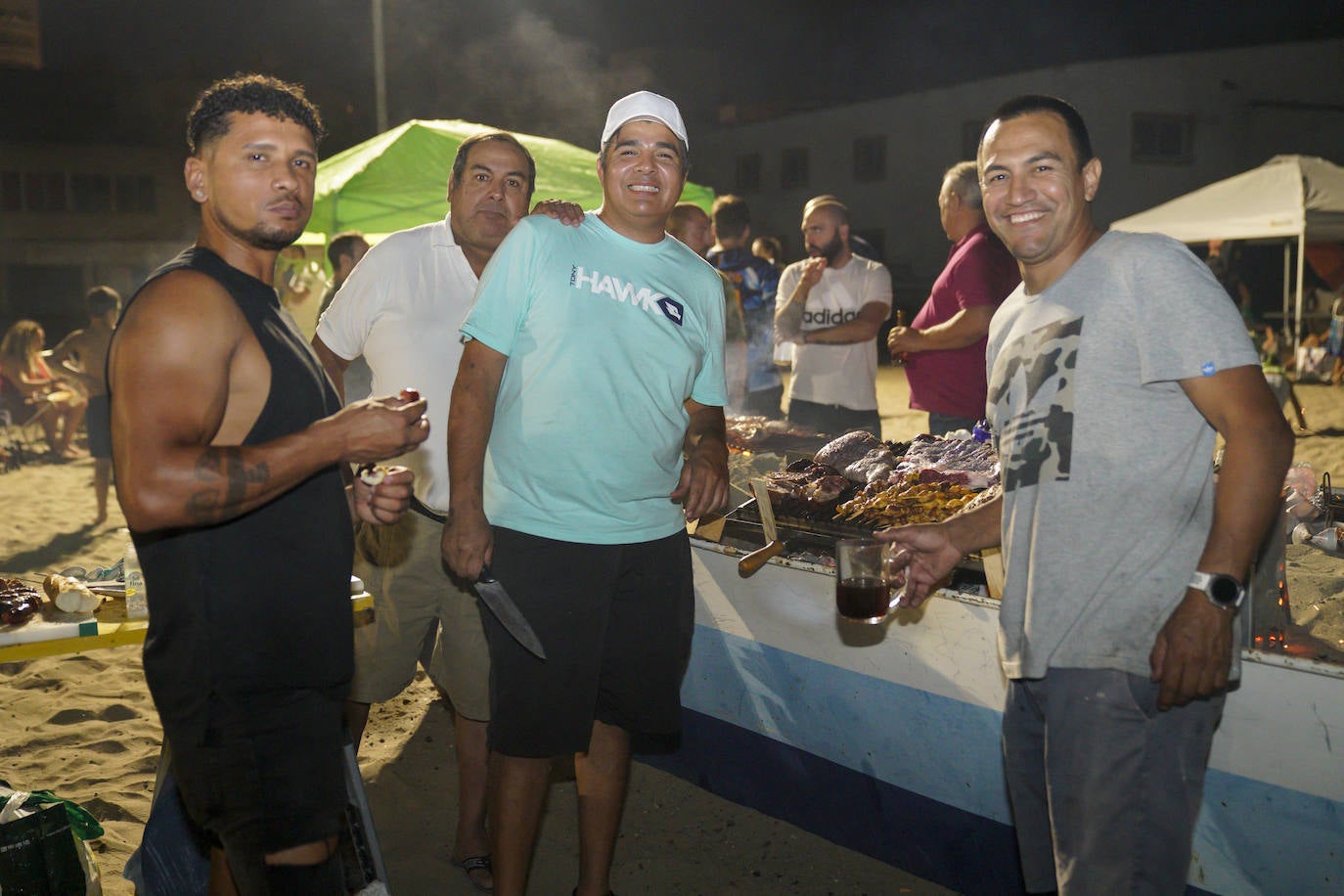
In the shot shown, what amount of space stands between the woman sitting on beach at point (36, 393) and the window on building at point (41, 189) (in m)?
26.3

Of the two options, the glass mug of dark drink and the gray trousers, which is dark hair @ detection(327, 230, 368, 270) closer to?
the glass mug of dark drink

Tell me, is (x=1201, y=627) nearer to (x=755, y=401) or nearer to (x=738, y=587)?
(x=738, y=587)

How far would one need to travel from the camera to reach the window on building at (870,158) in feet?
109

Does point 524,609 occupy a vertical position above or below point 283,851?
above

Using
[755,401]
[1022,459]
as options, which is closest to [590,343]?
[1022,459]

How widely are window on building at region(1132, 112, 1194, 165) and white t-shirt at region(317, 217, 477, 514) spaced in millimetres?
29592

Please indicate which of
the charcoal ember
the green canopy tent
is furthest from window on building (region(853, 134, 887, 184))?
the charcoal ember

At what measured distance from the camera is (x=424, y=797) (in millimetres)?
4332

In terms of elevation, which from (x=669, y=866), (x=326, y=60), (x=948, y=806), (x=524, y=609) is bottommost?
(x=669, y=866)

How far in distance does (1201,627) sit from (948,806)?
155 cm

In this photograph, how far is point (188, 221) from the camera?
3866 cm

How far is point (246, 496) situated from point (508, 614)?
0.99m

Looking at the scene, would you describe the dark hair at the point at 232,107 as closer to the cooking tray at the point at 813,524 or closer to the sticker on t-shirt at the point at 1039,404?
the sticker on t-shirt at the point at 1039,404

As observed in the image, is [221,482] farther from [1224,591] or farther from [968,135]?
[968,135]
